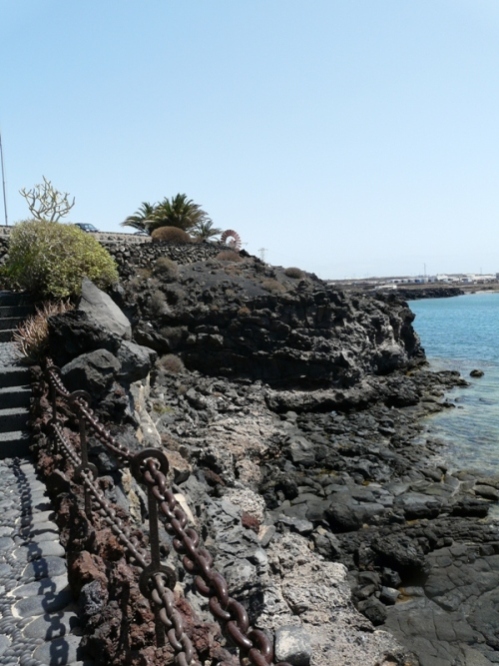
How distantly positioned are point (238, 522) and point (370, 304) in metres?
29.7

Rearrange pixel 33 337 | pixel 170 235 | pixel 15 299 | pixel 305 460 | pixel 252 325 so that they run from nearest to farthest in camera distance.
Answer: pixel 33 337 → pixel 15 299 → pixel 305 460 → pixel 252 325 → pixel 170 235

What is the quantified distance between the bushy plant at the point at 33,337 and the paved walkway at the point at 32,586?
11.0 feet

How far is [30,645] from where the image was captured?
400 centimetres

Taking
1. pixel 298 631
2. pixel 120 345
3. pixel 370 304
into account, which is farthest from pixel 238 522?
pixel 370 304

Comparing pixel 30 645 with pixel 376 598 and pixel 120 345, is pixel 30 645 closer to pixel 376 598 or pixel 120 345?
pixel 120 345

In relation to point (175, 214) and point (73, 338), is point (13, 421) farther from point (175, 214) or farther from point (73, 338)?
point (175, 214)

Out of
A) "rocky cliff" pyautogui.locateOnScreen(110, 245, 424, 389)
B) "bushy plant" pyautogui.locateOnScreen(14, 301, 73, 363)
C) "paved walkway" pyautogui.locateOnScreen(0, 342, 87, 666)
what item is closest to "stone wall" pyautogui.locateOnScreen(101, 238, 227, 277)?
"rocky cliff" pyautogui.locateOnScreen(110, 245, 424, 389)

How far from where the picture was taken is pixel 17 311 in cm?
1296

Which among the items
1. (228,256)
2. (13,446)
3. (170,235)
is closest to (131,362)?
(13,446)

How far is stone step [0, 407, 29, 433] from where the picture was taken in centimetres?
841

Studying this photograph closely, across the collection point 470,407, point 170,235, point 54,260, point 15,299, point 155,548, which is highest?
point 170,235

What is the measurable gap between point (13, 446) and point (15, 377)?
1.82 metres

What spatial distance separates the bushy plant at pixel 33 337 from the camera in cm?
986

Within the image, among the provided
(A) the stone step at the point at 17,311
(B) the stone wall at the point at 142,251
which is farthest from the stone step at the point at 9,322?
(B) the stone wall at the point at 142,251
